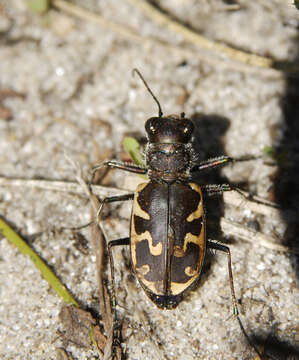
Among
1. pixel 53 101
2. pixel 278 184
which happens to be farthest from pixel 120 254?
pixel 53 101

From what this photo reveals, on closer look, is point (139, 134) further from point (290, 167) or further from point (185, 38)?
point (290, 167)

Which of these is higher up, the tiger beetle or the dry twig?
the dry twig

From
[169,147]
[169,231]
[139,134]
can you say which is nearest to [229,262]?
[169,231]

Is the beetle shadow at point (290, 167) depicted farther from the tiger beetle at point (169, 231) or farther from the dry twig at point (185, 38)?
the tiger beetle at point (169, 231)

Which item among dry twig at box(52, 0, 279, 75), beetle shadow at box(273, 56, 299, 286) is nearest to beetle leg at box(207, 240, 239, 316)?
beetle shadow at box(273, 56, 299, 286)

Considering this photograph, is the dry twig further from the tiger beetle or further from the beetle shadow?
the tiger beetle

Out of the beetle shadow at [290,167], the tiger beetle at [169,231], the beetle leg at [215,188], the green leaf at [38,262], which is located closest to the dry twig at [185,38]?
the beetle shadow at [290,167]

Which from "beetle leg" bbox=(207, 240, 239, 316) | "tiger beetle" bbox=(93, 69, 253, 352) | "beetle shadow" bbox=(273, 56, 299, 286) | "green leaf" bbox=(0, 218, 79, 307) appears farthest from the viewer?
"beetle shadow" bbox=(273, 56, 299, 286)
